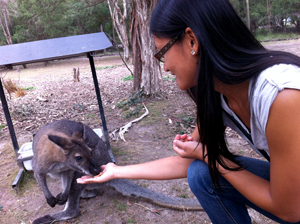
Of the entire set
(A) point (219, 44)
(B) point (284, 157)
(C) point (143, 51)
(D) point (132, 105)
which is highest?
(A) point (219, 44)

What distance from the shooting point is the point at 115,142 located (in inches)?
143

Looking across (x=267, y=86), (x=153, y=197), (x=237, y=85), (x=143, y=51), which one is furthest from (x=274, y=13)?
(x=267, y=86)

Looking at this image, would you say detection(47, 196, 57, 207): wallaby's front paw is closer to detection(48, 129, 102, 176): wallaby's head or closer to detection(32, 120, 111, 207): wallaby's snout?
detection(32, 120, 111, 207): wallaby's snout

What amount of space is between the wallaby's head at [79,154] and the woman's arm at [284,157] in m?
1.53

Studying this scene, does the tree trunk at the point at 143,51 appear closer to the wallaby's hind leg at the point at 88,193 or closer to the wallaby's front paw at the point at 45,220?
the wallaby's hind leg at the point at 88,193

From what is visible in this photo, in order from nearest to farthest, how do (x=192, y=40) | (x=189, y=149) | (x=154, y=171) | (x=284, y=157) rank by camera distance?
(x=284, y=157) < (x=192, y=40) < (x=189, y=149) < (x=154, y=171)

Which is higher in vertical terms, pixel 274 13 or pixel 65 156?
pixel 274 13

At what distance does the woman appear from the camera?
0.94 metres

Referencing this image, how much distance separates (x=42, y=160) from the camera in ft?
8.00

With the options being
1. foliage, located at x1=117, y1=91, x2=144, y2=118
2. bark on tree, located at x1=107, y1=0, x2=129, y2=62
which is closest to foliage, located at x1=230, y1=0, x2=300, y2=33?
bark on tree, located at x1=107, y1=0, x2=129, y2=62

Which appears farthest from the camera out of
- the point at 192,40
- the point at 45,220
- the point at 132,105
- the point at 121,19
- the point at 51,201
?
the point at 121,19

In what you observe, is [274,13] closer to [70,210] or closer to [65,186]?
[65,186]

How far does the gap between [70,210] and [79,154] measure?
1.73 feet

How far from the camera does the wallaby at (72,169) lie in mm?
2273
